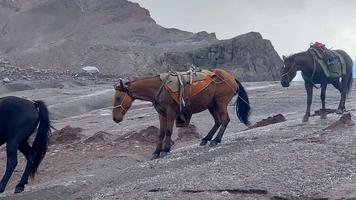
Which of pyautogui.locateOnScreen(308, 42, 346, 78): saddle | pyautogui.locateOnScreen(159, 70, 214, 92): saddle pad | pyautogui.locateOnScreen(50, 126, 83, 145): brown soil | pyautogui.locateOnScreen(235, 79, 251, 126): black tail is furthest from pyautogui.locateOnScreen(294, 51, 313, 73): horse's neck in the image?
pyautogui.locateOnScreen(50, 126, 83, 145): brown soil

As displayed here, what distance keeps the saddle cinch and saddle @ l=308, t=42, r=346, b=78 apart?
354cm

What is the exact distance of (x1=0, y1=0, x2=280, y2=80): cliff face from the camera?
222ft

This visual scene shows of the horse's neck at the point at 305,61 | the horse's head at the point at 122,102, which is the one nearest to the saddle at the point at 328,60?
the horse's neck at the point at 305,61

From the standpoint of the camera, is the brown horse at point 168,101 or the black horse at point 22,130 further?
the brown horse at point 168,101

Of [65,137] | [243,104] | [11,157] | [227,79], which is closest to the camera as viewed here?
[11,157]

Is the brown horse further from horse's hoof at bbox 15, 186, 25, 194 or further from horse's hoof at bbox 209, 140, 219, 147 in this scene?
horse's hoof at bbox 15, 186, 25, 194

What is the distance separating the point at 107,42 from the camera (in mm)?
88625

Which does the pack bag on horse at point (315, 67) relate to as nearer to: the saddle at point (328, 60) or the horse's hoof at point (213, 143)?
the saddle at point (328, 60)

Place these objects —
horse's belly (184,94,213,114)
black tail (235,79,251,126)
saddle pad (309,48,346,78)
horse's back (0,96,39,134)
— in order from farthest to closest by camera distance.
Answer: saddle pad (309,48,346,78) < black tail (235,79,251,126) < horse's belly (184,94,213,114) < horse's back (0,96,39,134)

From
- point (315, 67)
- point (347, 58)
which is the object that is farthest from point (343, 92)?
point (315, 67)

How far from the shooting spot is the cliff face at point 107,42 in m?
67.7

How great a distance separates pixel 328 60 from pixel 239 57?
4836 cm

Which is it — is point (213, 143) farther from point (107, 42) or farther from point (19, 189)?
point (107, 42)

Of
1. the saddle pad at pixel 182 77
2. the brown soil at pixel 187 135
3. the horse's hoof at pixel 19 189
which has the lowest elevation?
the brown soil at pixel 187 135
